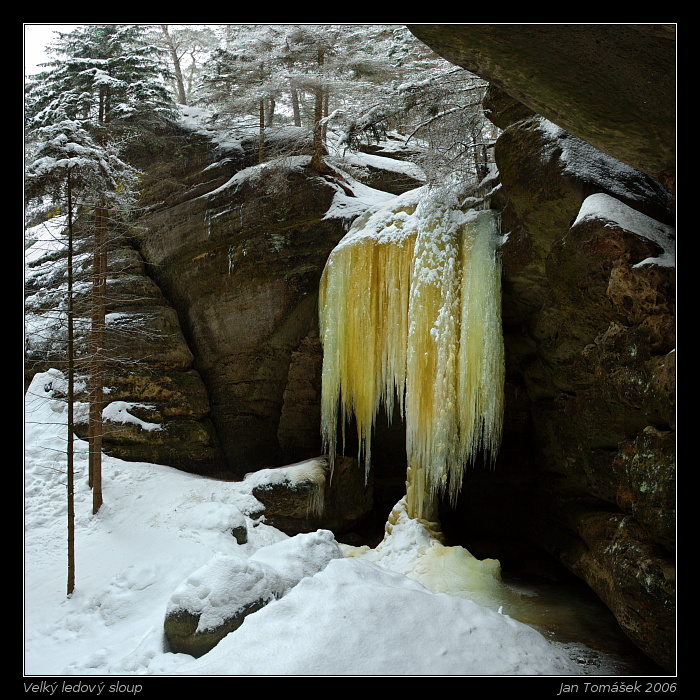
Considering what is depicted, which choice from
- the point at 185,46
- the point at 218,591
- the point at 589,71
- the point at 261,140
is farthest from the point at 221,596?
the point at 185,46

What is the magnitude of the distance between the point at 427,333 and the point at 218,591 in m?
4.43

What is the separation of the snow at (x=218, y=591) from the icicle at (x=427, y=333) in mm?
1508

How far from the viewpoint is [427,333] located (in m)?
7.66

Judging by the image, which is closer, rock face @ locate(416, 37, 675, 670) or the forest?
rock face @ locate(416, 37, 675, 670)

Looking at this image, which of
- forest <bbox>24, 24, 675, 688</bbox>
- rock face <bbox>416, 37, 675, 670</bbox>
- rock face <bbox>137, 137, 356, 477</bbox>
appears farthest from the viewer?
rock face <bbox>137, 137, 356, 477</bbox>

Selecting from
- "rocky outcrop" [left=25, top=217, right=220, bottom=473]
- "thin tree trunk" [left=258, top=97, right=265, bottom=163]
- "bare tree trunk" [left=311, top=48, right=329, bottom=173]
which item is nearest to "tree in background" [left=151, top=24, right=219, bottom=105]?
"thin tree trunk" [left=258, top=97, right=265, bottom=163]

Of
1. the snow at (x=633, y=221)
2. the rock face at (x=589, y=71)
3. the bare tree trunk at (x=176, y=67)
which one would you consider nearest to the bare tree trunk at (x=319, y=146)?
the bare tree trunk at (x=176, y=67)

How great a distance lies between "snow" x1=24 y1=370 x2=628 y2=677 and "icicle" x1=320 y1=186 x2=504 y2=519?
→ 1.51 m

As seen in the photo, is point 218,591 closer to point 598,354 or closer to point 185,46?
point 598,354

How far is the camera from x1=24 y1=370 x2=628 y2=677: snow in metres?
3.86

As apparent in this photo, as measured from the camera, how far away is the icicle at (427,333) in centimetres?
731

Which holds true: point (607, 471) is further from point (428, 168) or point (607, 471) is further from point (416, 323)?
point (428, 168)

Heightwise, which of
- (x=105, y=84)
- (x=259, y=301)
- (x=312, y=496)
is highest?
(x=105, y=84)

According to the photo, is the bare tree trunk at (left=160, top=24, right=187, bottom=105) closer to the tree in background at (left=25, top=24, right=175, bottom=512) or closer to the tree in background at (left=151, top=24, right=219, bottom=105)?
the tree in background at (left=151, top=24, right=219, bottom=105)
